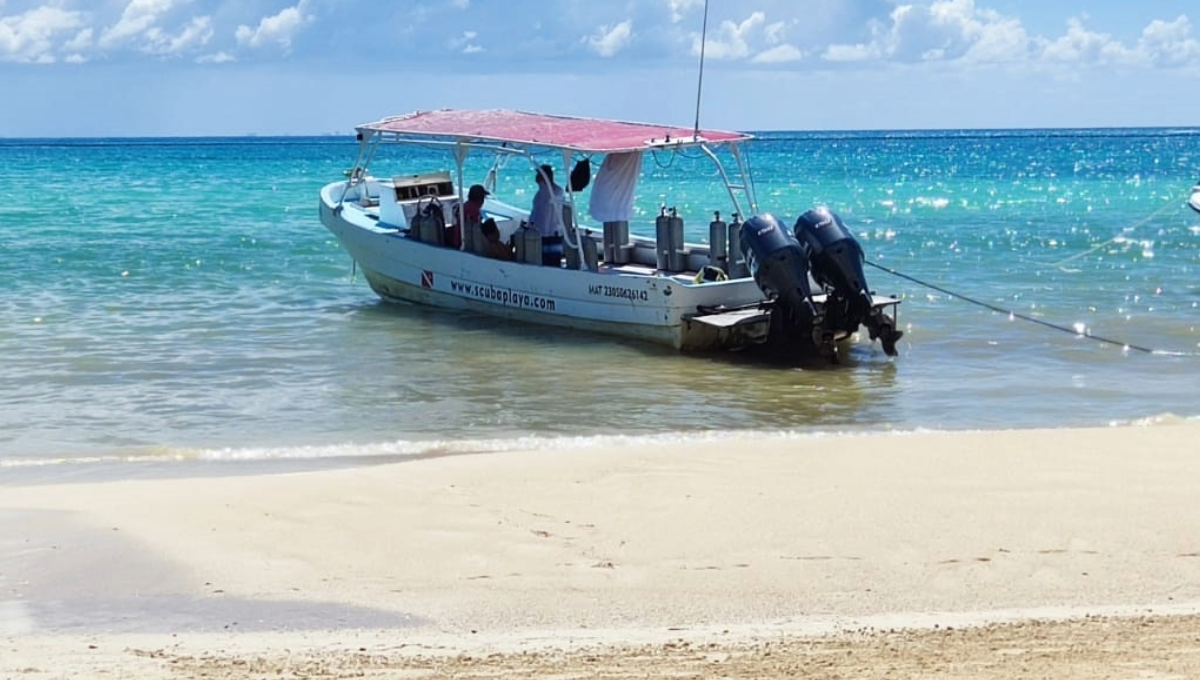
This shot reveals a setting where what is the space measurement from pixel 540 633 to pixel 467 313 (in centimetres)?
1124

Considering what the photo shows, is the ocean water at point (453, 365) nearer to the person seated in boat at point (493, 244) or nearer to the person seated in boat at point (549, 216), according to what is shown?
the person seated in boat at point (493, 244)

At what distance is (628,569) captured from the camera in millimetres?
6664

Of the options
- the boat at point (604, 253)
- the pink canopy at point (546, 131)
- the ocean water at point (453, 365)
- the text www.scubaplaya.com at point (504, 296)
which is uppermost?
the pink canopy at point (546, 131)

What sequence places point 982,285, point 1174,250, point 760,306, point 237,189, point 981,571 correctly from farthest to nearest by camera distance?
point 237,189 < point 1174,250 < point 982,285 < point 760,306 < point 981,571

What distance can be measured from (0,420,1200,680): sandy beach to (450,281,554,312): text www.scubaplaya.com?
6.50m

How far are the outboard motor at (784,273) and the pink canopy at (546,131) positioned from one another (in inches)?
64.0

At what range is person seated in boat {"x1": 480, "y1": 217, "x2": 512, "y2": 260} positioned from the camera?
16.5 meters

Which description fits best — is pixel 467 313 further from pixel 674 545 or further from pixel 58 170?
pixel 58 170

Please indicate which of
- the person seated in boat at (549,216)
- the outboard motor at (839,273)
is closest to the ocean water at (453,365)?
the outboard motor at (839,273)

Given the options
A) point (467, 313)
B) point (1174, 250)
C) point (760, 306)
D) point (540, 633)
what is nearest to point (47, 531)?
point (540, 633)

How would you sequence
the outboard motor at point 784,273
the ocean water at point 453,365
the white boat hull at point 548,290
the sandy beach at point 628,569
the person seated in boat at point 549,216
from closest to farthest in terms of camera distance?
the sandy beach at point 628,569, the ocean water at point 453,365, the outboard motor at point 784,273, the white boat hull at point 548,290, the person seated in boat at point 549,216

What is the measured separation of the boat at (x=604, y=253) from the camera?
45.5 feet

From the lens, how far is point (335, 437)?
10.9m

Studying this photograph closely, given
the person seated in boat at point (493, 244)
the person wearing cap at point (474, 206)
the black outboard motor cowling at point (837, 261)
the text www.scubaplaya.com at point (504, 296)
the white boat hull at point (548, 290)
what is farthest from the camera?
the person wearing cap at point (474, 206)
